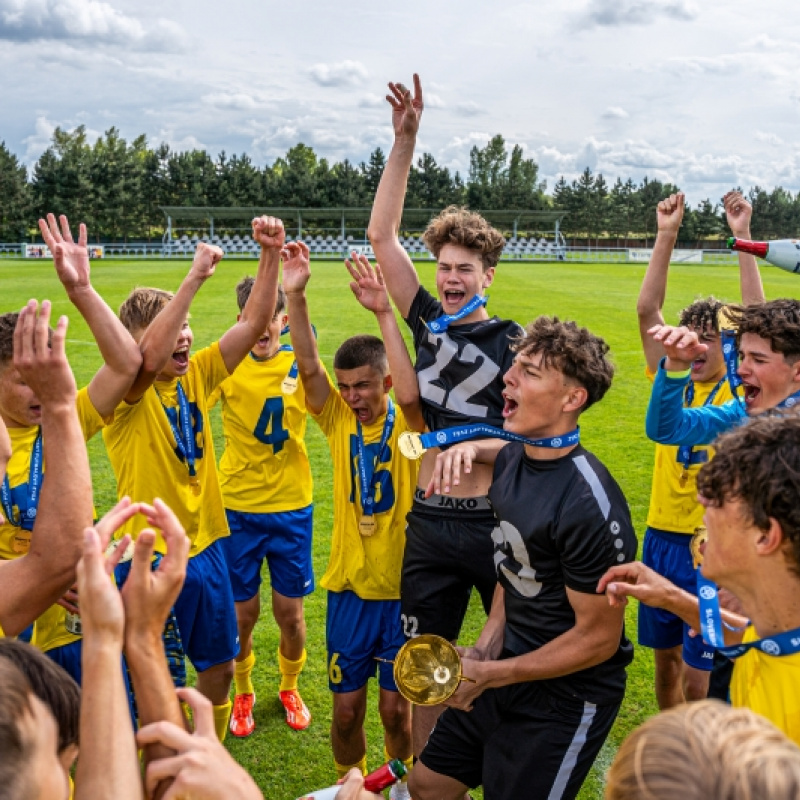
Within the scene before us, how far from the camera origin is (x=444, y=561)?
154 inches

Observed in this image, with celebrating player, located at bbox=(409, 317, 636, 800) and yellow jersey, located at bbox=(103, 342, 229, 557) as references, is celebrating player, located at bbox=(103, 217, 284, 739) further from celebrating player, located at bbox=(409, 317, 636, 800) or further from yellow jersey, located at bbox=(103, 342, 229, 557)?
celebrating player, located at bbox=(409, 317, 636, 800)

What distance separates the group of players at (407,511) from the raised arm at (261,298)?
1 centimetres

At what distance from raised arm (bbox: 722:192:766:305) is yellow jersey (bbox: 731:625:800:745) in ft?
10.4

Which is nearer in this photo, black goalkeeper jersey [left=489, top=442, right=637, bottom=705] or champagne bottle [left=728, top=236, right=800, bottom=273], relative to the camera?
black goalkeeper jersey [left=489, top=442, right=637, bottom=705]

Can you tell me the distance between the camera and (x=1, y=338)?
3.62m

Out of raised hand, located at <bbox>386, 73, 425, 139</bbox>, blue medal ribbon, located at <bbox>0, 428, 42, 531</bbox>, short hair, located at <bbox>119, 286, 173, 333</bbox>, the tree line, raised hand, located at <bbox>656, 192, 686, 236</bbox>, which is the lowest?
blue medal ribbon, located at <bbox>0, 428, 42, 531</bbox>

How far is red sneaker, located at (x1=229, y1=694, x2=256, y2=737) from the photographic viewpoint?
466 cm

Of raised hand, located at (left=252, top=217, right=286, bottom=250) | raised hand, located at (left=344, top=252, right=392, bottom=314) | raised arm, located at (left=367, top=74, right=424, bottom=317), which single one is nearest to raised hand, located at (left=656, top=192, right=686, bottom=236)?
raised arm, located at (left=367, top=74, right=424, bottom=317)

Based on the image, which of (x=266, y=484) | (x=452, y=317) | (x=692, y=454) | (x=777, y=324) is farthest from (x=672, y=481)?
(x=266, y=484)

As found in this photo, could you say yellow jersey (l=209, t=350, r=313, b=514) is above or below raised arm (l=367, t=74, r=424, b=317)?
below

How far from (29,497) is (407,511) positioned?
193cm

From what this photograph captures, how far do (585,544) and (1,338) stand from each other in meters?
2.79

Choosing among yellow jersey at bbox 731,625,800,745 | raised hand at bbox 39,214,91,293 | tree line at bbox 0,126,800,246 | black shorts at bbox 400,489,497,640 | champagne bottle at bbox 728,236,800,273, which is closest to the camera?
yellow jersey at bbox 731,625,800,745

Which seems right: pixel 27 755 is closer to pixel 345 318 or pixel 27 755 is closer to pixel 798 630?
pixel 798 630
